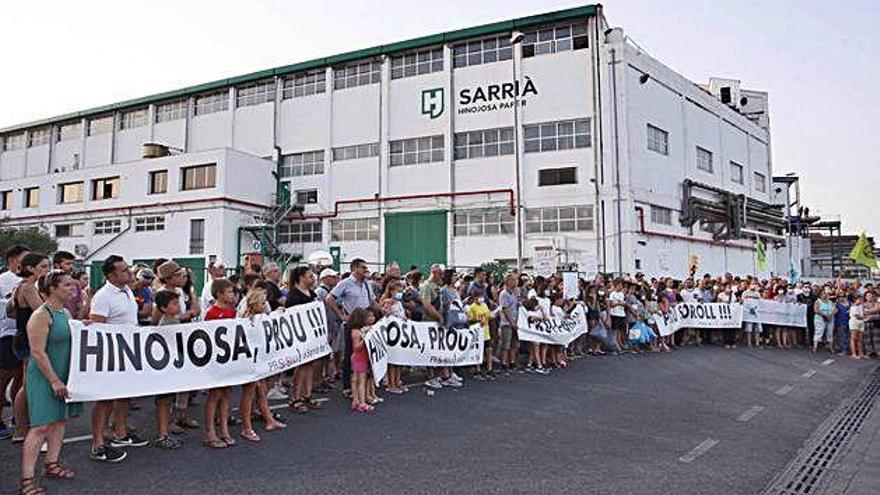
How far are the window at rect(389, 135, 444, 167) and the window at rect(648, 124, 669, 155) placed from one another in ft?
32.9

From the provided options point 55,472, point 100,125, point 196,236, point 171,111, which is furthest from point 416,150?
point 55,472

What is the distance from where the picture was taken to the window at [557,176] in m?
28.3

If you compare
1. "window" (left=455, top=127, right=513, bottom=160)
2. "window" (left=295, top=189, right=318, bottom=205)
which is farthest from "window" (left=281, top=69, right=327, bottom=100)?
"window" (left=455, top=127, right=513, bottom=160)

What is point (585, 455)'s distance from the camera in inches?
230

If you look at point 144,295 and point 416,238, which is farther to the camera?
point 416,238

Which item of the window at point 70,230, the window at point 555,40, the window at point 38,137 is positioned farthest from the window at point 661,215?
the window at point 38,137

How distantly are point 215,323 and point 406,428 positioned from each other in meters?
2.35

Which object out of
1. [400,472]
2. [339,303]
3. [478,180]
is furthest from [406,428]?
[478,180]

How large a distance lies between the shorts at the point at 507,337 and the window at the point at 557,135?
18441mm

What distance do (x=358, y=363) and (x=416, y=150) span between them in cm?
2479

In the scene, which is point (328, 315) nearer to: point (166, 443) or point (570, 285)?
point (166, 443)

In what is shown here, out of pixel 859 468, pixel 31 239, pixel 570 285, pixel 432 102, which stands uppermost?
pixel 432 102

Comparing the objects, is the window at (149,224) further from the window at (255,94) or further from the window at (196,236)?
the window at (255,94)

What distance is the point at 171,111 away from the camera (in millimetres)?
40344
